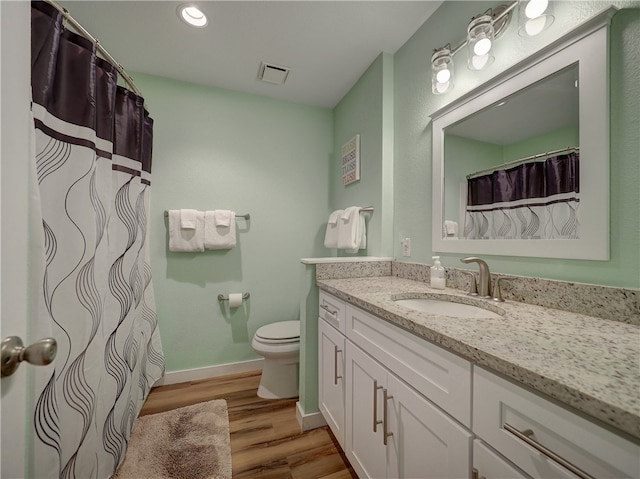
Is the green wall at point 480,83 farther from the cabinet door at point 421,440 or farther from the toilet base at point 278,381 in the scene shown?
the toilet base at point 278,381

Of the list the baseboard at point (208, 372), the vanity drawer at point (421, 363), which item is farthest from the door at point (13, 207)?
the baseboard at point (208, 372)

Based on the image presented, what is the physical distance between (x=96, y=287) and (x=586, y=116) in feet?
6.15

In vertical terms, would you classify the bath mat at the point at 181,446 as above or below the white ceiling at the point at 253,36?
below

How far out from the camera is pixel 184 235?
74.4 inches

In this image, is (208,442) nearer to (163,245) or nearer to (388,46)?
(163,245)

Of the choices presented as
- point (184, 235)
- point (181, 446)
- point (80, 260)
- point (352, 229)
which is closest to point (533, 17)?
point (352, 229)

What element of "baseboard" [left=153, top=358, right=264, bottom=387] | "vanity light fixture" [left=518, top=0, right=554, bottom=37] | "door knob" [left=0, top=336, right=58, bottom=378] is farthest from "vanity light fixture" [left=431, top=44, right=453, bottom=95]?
"baseboard" [left=153, top=358, right=264, bottom=387]

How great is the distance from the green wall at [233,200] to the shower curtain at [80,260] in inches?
24.6

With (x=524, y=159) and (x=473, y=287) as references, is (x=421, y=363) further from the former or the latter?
(x=524, y=159)

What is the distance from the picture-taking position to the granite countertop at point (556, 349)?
381 mm

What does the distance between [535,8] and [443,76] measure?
40 cm

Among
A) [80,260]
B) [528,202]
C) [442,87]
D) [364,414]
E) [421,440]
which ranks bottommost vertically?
[364,414]

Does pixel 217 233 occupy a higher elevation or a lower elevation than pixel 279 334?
higher

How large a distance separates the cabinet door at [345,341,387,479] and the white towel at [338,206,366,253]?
78 centimetres
